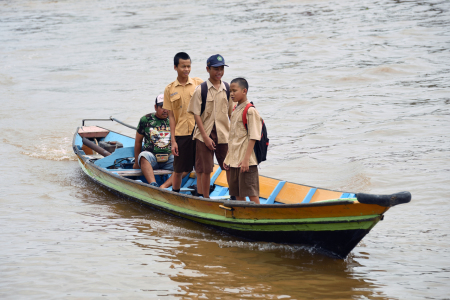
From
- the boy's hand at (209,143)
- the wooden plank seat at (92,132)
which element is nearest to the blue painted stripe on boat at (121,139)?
the wooden plank seat at (92,132)

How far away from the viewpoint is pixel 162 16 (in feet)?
95.1

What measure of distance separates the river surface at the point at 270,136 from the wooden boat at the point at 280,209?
224mm

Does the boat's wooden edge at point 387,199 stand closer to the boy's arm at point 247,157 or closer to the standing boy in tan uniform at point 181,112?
the boy's arm at point 247,157

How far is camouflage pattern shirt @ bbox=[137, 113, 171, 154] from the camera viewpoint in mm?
7066

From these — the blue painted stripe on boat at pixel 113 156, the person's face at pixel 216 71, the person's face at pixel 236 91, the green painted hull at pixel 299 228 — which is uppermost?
the person's face at pixel 216 71

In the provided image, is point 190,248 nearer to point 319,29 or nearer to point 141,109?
point 141,109

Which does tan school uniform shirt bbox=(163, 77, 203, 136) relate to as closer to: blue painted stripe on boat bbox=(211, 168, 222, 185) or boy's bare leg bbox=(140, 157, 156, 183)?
boy's bare leg bbox=(140, 157, 156, 183)

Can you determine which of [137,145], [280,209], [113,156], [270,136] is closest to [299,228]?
[280,209]

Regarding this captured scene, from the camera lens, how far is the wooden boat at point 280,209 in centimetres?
453

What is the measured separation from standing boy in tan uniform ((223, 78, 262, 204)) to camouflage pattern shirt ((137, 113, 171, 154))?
192 cm

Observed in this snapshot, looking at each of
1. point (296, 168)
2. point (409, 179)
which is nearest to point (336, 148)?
point (296, 168)

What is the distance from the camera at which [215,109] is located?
5504 mm

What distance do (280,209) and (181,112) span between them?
168 cm

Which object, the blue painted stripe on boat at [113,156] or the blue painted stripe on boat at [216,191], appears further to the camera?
the blue painted stripe on boat at [113,156]
